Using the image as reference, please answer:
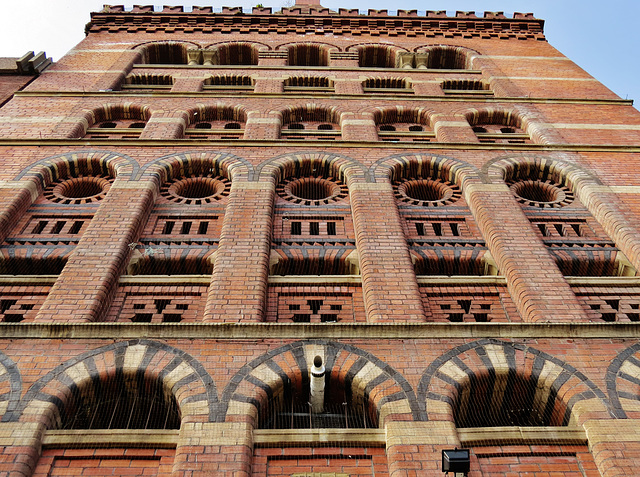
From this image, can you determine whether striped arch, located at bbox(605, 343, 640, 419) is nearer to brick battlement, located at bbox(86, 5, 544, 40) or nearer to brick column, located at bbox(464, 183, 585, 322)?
brick column, located at bbox(464, 183, 585, 322)

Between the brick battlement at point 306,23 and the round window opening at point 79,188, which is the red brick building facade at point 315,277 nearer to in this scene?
the round window opening at point 79,188

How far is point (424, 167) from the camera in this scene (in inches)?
467

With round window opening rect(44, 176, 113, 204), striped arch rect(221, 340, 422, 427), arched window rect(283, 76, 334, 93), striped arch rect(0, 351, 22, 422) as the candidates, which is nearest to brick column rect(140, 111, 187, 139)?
round window opening rect(44, 176, 113, 204)

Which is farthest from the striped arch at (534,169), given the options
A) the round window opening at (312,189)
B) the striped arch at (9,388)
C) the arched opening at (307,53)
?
the arched opening at (307,53)

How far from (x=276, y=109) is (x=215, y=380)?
906 centimetres

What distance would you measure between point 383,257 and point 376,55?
1306cm

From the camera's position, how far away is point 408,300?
26.3 ft

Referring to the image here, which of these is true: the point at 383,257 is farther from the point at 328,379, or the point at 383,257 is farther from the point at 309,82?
the point at 309,82

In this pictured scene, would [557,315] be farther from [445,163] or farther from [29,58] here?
[29,58]

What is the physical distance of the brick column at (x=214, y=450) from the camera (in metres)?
5.68

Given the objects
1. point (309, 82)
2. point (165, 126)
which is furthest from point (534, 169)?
point (165, 126)

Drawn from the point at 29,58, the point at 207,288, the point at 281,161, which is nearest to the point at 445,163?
the point at 281,161

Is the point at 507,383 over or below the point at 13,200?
below

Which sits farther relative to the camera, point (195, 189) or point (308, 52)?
point (308, 52)
